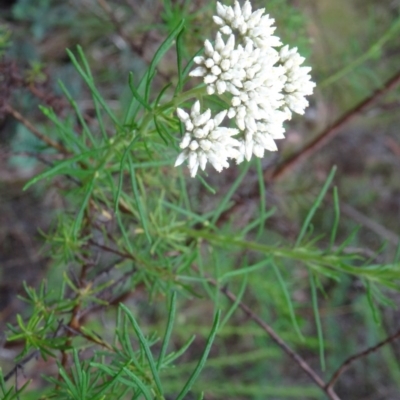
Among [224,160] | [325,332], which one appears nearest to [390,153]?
[325,332]

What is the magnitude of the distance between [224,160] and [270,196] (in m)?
1.84

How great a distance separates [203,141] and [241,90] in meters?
0.19

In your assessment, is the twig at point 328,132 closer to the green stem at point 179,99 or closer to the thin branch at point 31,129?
the thin branch at point 31,129

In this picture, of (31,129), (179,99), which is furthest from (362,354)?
(31,129)

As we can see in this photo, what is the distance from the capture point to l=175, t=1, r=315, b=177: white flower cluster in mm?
1448

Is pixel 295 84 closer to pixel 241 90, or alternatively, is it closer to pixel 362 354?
pixel 241 90

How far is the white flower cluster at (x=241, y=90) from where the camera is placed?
4.75 ft

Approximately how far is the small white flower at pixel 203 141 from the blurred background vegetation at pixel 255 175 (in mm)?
993

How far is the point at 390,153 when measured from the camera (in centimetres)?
488

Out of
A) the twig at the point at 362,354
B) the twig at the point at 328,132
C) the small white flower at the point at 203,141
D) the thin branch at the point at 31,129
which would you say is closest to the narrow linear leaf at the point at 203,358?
the small white flower at the point at 203,141

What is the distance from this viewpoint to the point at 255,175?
Answer: 3.24 m

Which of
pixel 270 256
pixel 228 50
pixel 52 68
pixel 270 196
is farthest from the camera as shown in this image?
pixel 52 68

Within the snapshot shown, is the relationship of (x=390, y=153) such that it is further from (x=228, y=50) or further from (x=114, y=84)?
(x=228, y=50)

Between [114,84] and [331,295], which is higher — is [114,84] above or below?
above
